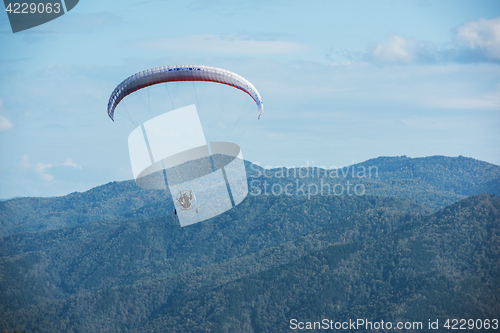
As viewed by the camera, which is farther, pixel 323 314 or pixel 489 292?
pixel 323 314

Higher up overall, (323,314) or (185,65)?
(185,65)

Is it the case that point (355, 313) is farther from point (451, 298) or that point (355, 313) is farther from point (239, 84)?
point (239, 84)

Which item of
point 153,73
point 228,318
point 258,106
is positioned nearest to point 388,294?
point 228,318

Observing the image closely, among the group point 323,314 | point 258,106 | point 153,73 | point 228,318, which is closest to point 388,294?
point 323,314

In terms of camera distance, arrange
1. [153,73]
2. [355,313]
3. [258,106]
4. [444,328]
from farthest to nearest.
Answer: [355,313] < [444,328] < [258,106] < [153,73]

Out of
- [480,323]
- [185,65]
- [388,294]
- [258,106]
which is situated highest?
[185,65]

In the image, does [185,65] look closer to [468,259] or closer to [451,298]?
[451,298]

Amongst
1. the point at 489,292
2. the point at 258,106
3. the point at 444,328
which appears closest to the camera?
the point at 258,106
